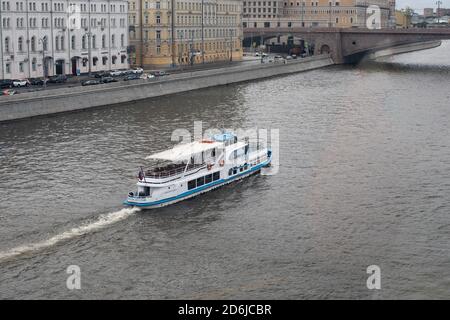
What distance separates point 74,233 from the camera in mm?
36719

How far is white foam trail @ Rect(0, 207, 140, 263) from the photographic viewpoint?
34.1m

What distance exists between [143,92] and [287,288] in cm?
5384

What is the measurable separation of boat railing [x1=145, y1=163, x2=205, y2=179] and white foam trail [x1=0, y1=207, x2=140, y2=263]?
7.73 feet

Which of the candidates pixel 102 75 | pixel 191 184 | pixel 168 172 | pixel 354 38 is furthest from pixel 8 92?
pixel 354 38

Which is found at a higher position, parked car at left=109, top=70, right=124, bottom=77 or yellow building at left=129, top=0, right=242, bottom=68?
yellow building at left=129, top=0, right=242, bottom=68

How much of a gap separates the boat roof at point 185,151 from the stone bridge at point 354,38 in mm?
83017

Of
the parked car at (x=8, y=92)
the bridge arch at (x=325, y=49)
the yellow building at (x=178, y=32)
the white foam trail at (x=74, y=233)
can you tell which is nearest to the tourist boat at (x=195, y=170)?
the white foam trail at (x=74, y=233)

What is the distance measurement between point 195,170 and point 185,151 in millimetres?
1738

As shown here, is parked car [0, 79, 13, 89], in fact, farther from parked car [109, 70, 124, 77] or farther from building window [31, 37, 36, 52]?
parked car [109, 70, 124, 77]

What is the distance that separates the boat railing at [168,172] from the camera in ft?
140

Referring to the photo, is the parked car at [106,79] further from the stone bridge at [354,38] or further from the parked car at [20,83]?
the stone bridge at [354,38]

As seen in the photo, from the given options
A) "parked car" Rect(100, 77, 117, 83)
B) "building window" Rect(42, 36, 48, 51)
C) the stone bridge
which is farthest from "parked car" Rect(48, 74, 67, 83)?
the stone bridge

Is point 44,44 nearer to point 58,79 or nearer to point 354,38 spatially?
point 58,79

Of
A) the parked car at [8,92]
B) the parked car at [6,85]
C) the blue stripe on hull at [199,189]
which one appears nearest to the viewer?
the blue stripe on hull at [199,189]
